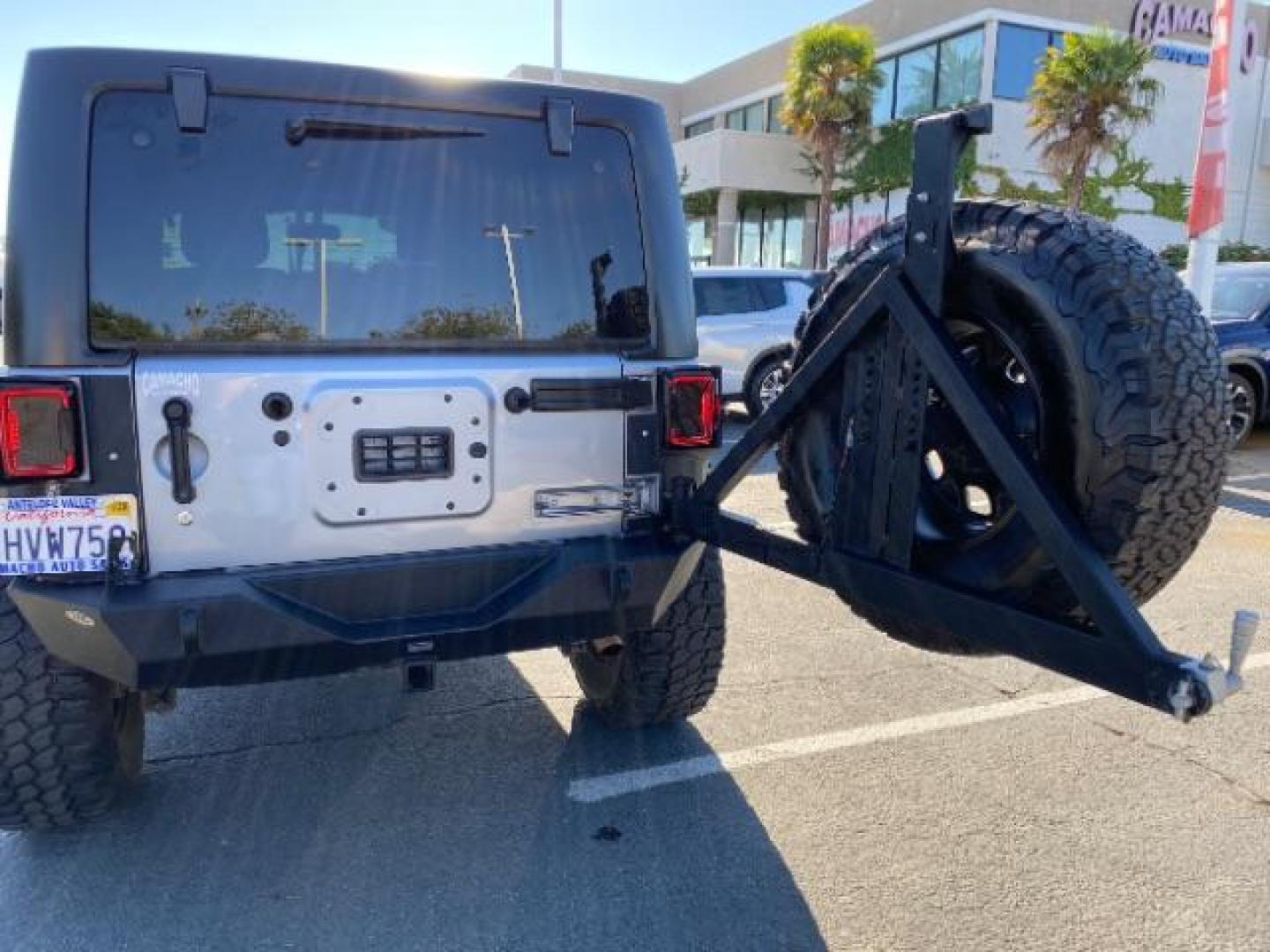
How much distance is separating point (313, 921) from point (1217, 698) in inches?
84.2

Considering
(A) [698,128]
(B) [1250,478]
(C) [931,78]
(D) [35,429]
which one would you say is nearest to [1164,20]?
(C) [931,78]

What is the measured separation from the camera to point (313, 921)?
2447 mm

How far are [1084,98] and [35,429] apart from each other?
76.6 feet

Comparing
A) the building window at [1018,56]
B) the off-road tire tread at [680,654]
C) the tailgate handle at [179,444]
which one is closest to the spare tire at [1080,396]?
the off-road tire tread at [680,654]

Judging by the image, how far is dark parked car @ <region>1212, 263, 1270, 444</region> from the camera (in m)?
9.52

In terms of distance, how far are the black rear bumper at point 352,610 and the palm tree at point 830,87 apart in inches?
961

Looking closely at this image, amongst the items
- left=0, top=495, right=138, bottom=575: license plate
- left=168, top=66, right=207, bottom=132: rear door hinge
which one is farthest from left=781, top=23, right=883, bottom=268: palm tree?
left=0, top=495, right=138, bottom=575: license plate

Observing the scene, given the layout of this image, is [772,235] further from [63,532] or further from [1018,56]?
[63,532]

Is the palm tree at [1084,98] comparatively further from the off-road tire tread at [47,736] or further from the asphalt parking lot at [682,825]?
the off-road tire tread at [47,736]

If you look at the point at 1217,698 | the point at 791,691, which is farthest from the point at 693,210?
the point at 1217,698

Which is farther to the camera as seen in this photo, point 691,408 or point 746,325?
point 746,325

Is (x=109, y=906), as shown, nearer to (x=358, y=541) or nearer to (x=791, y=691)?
(x=358, y=541)

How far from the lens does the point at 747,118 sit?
109ft

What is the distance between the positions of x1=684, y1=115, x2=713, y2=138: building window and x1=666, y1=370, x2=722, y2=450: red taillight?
113 feet
